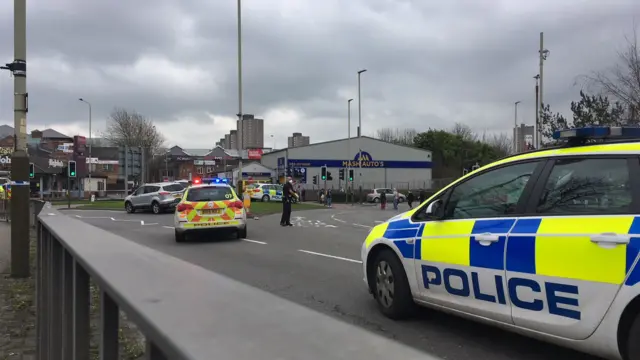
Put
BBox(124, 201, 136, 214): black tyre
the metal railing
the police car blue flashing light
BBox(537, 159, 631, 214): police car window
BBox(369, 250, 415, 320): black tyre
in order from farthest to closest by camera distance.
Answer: BBox(124, 201, 136, 214): black tyre
BBox(369, 250, 415, 320): black tyre
the police car blue flashing light
BBox(537, 159, 631, 214): police car window
the metal railing

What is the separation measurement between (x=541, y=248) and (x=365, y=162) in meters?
67.5

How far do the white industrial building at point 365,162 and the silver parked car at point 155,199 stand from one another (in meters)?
37.8

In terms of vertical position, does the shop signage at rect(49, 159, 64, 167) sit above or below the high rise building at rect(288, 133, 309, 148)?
below

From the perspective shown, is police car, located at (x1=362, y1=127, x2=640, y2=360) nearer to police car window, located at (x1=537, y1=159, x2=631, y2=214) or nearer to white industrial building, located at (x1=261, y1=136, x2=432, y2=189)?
police car window, located at (x1=537, y1=159, x2=631, y2=214)

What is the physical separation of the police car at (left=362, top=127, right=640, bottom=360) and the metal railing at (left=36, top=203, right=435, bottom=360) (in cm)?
292

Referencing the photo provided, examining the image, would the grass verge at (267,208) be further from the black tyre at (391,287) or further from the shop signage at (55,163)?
the shop signage at (55,163)

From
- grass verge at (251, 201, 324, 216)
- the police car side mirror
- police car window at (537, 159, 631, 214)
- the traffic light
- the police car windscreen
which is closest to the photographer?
police car window at (537, 159, 631, 214)

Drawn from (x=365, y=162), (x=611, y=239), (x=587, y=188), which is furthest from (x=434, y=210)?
(x=365, y=162)

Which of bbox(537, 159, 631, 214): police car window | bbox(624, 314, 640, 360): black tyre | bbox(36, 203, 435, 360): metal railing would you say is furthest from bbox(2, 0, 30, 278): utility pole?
bbox(624, 314, 640, 360): black tyre

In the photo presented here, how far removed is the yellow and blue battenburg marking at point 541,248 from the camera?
3467 mm

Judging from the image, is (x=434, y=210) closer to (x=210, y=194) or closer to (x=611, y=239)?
(x=611, y=239)

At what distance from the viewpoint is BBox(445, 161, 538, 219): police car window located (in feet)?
14.7

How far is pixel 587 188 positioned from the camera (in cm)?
396

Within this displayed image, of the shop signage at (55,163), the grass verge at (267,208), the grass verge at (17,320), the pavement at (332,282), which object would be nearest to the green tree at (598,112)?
the pavement at (332,282)
